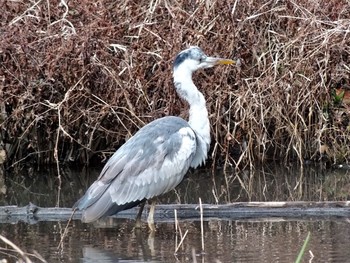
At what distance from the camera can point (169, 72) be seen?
1030cm

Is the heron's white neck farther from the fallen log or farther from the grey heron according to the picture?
the fallen log

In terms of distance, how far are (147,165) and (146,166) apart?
1cm

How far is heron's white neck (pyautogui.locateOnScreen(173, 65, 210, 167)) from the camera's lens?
8.25 metres

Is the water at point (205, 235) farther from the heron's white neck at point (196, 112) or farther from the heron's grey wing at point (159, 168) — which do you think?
the heron's white neck at point (196, 112)

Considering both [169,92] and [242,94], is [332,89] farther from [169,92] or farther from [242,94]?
[169,92]

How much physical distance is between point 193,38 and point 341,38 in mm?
1682

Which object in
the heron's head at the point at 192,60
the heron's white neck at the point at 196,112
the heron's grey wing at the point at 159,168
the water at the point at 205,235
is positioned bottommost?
the water at the point at 205,235

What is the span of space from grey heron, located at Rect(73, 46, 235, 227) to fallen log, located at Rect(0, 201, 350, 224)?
0.73 feet

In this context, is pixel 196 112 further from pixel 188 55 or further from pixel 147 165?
pixel 147 165

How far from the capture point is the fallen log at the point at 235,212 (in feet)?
24.3

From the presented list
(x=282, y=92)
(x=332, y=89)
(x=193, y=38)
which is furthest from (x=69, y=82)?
(x=332, y=89)

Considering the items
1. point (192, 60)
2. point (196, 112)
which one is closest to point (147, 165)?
point (196, 112)

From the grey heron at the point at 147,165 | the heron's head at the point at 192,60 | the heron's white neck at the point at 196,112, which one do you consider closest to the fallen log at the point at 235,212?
the grey heron at the point at 147,165

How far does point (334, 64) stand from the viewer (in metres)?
10.6
